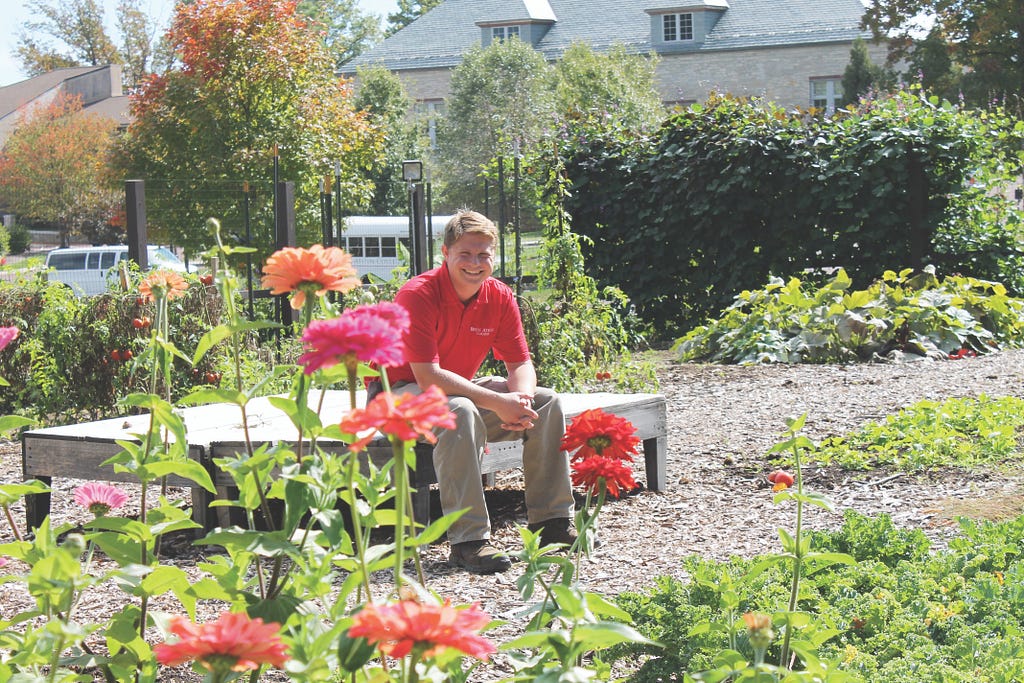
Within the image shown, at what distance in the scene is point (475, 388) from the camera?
148 inches

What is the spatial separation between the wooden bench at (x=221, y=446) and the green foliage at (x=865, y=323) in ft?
13.3

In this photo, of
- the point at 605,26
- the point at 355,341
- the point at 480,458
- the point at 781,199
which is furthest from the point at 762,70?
the point at 355,341

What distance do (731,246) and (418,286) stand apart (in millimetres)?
7369

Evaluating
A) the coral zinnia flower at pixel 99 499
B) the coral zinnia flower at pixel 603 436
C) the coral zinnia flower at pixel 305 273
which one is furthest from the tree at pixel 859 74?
the coral zinnia flower at pixel 305 273

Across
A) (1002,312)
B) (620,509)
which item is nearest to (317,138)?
(1002,312)

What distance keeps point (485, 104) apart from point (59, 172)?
13.1 metres

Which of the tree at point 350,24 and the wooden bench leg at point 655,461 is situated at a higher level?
the tree at point 350,24

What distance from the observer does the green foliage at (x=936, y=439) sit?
197 inches

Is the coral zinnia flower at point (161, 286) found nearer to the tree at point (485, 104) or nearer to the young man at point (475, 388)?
the young man at point (475, 388)

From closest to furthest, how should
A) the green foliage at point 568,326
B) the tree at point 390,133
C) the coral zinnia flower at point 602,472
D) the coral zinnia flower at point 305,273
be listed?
the coral zinnia flower at point 305,273 → the coral zinnia flower at point 602,472 → the green foliage at point 568,326 → the tree at point 390,133

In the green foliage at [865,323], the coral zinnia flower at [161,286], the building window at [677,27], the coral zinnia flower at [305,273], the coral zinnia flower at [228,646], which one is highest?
the building window at [677,27]

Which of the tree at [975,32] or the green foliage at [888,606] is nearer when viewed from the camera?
the green foliage at [888,606]

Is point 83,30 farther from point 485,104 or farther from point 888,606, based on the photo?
point 888,606

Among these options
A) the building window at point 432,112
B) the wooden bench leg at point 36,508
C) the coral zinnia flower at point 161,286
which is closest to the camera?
the coral zinnia flower at point 161,286
